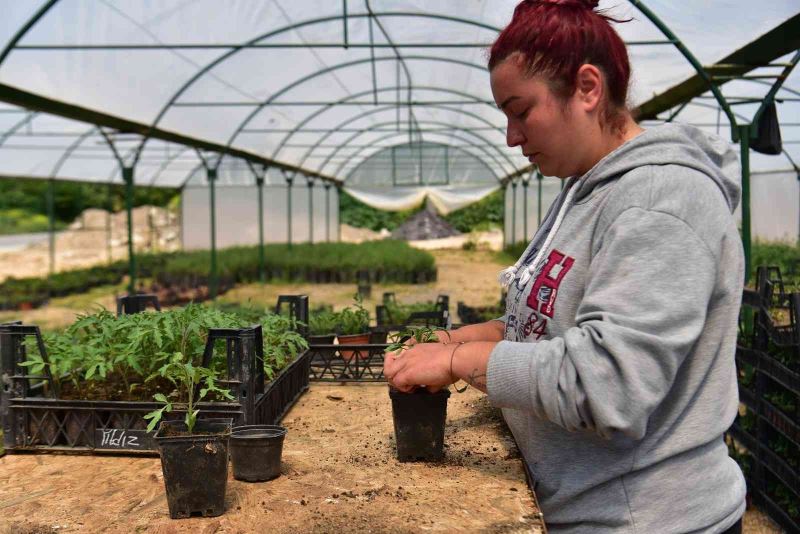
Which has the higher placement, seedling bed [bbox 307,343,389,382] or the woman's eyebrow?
the woman's eyebrow

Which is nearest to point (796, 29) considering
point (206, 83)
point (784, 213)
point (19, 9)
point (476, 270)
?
point (19, 9)

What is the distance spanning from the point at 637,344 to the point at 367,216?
27984 millimetres

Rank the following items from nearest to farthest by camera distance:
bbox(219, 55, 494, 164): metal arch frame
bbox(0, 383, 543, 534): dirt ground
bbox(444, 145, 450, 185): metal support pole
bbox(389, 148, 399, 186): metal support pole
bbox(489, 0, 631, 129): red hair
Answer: bbox(489, 0, 631, 129): red hair, bbox(0, 383, 543, 534): dirt ground, bbox(219, 55, 494, 164): metal arch frame, bbox(389, 148, 399, 186): metal support pole, bbox(444, 145, 450, 185): metal support pole

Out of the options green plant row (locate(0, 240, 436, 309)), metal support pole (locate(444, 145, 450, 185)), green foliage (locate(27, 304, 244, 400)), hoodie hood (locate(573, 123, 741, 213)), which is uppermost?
metal support pole (locate(444, 145, 450, 185))

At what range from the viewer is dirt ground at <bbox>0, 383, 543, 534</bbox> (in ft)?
5.44

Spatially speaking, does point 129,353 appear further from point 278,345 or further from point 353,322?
point 353,322

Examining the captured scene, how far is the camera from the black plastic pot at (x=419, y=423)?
6.55 feet

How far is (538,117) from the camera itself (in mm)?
1418

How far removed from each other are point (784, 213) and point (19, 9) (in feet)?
41.9

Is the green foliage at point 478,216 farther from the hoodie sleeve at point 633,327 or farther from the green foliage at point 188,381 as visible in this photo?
the hoodie sleeve at point 633,327

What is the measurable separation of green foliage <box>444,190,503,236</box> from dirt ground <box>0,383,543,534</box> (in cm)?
2653

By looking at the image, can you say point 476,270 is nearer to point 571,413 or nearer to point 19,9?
point 19,9

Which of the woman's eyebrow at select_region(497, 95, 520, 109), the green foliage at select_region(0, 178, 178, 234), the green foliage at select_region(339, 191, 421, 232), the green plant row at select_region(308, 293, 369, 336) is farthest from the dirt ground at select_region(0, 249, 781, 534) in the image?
the green foliage at select_region(0, 178, 178, 234)

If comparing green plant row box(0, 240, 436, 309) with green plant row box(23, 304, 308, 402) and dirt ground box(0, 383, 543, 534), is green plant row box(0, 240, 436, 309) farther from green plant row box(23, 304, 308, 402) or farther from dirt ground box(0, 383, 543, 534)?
dirt ground box(0, 383, 543, 534)
